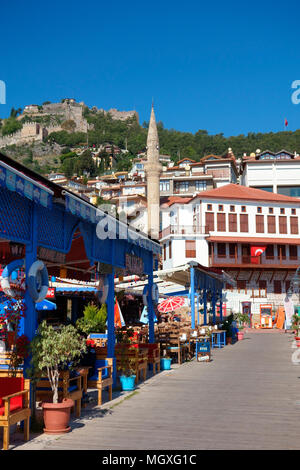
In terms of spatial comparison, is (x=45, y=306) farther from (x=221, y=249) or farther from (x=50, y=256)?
(x=221, y=249)

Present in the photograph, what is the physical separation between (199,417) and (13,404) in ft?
11.1

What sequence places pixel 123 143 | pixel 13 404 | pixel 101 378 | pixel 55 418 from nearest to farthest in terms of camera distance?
pixel 13 404 → pixel 55 418 → pixel 101 378 → pixel 123 143

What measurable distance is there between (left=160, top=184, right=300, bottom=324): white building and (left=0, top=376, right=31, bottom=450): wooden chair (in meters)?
44.8

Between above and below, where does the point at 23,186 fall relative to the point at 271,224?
below

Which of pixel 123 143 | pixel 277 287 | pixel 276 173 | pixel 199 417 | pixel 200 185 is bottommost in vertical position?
pixel 199 417

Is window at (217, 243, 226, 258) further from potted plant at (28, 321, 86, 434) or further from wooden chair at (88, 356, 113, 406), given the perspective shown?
potted plant at (28, 321, 86, 434)

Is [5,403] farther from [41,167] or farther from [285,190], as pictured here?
[41,167]

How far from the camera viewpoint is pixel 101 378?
10.5 m

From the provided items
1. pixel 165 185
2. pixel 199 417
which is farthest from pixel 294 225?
pixel 199 417

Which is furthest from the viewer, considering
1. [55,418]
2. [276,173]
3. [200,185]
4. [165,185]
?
[165,185]

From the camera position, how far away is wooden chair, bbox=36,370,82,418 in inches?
325

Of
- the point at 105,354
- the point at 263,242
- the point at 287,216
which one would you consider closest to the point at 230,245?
the point at 263,242

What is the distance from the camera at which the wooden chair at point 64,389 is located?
8250 millimetres

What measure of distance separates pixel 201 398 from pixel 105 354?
8.51 ft
